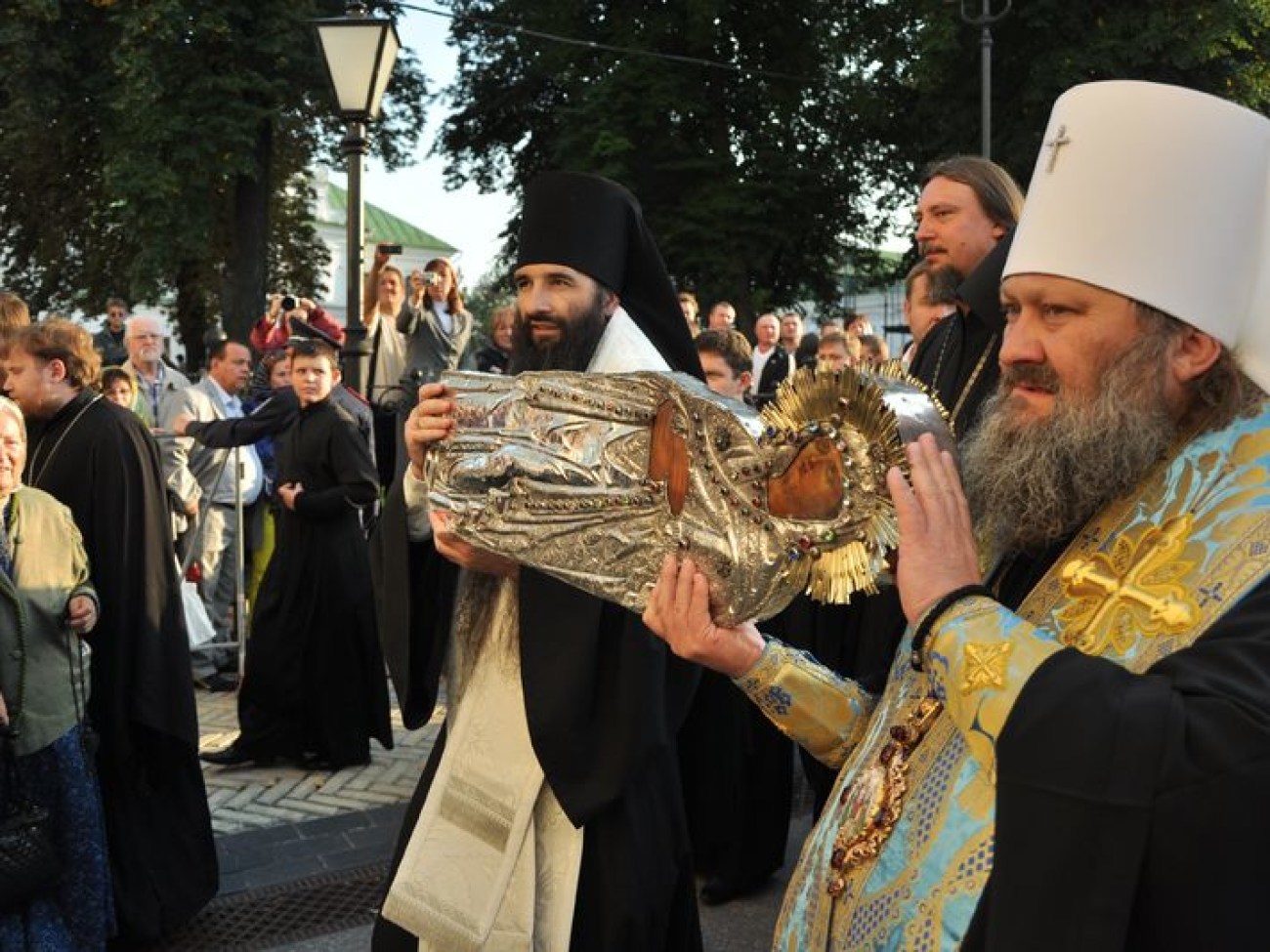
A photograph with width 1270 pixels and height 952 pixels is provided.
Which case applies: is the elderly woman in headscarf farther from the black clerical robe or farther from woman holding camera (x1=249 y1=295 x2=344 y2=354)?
woman holding camera (x1=249 y1=295 x2=344 y2=354)

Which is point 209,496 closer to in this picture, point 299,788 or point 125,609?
point 299,788

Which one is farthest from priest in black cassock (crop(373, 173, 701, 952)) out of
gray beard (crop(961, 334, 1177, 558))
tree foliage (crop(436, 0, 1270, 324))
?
tree foliage (crop(436, 0, 1270, 324))

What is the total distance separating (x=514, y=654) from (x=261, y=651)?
4191mm

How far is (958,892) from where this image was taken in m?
1.63

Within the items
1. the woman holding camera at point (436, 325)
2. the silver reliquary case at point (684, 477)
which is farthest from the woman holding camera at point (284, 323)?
the silver reliquary case at point (684, 477)

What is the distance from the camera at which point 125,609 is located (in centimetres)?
445

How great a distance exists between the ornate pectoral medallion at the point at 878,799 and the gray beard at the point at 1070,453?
292 millimetres

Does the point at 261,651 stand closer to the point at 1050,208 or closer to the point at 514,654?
the point at 514,654

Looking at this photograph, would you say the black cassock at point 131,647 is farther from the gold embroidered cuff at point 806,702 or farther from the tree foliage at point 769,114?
the tree foliage at point 769,114

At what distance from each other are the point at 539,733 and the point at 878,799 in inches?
42.4

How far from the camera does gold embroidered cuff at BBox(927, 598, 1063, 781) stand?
145 cm

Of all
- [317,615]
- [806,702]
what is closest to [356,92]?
[317,615]

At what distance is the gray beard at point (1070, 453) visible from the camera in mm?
1640

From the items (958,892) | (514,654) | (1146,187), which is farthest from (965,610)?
(514,654)
